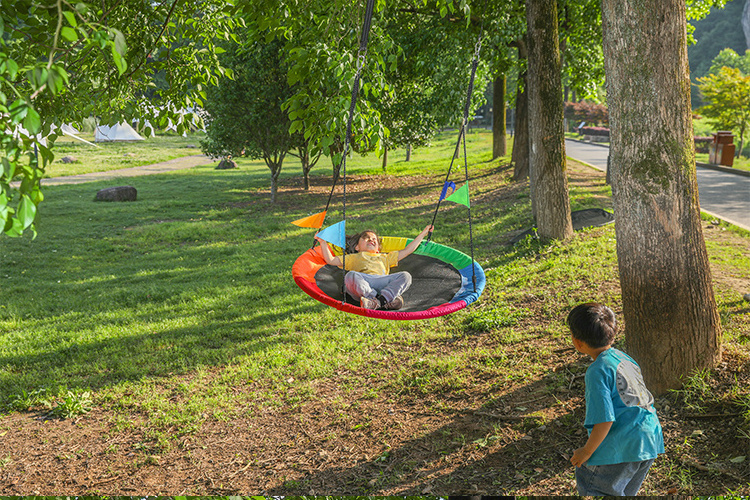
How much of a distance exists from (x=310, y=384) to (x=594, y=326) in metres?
2.92

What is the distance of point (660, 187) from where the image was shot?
11.5ft

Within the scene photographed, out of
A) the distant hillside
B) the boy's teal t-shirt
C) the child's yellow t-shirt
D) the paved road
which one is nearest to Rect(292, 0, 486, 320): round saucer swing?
the child's yellow t-shirt

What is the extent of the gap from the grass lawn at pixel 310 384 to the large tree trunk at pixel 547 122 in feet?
1.44

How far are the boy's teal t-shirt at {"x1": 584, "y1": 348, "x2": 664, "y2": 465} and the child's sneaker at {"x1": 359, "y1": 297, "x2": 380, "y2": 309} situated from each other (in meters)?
2.14

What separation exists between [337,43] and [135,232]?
334 inches

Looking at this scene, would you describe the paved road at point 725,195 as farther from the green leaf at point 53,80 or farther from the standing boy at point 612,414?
the green leaf at point 53,80

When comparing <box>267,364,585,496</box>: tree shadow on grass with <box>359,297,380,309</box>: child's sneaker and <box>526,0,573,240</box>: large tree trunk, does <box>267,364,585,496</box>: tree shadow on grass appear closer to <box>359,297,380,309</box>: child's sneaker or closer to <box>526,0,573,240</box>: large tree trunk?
<box>359,297,380,309</box>: child's sneaker

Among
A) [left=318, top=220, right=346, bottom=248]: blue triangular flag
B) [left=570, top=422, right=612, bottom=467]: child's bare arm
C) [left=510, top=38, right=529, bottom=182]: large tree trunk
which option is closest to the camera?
[left=570, top=422, right=612, bottom=467]: child's bare arm

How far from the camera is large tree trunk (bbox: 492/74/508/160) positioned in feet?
59.7

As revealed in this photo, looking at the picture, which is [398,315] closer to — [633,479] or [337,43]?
[633,479]

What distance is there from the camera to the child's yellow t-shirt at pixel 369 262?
17.1ft

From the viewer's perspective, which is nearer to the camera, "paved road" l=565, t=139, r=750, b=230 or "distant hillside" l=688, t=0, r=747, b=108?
"paved road" l=565, t=139, r=750, b=230

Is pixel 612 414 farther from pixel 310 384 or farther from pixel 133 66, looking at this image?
pixel 133 66

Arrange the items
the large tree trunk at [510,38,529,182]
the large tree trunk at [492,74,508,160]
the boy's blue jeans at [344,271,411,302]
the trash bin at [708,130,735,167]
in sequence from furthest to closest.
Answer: the large tree trunk at [492,74,508,160]
the trash bin at [708,130,735,167]
the large tree trunk at [510,38,529,182]
the boy's blue jeans at [344,271,411,302]
